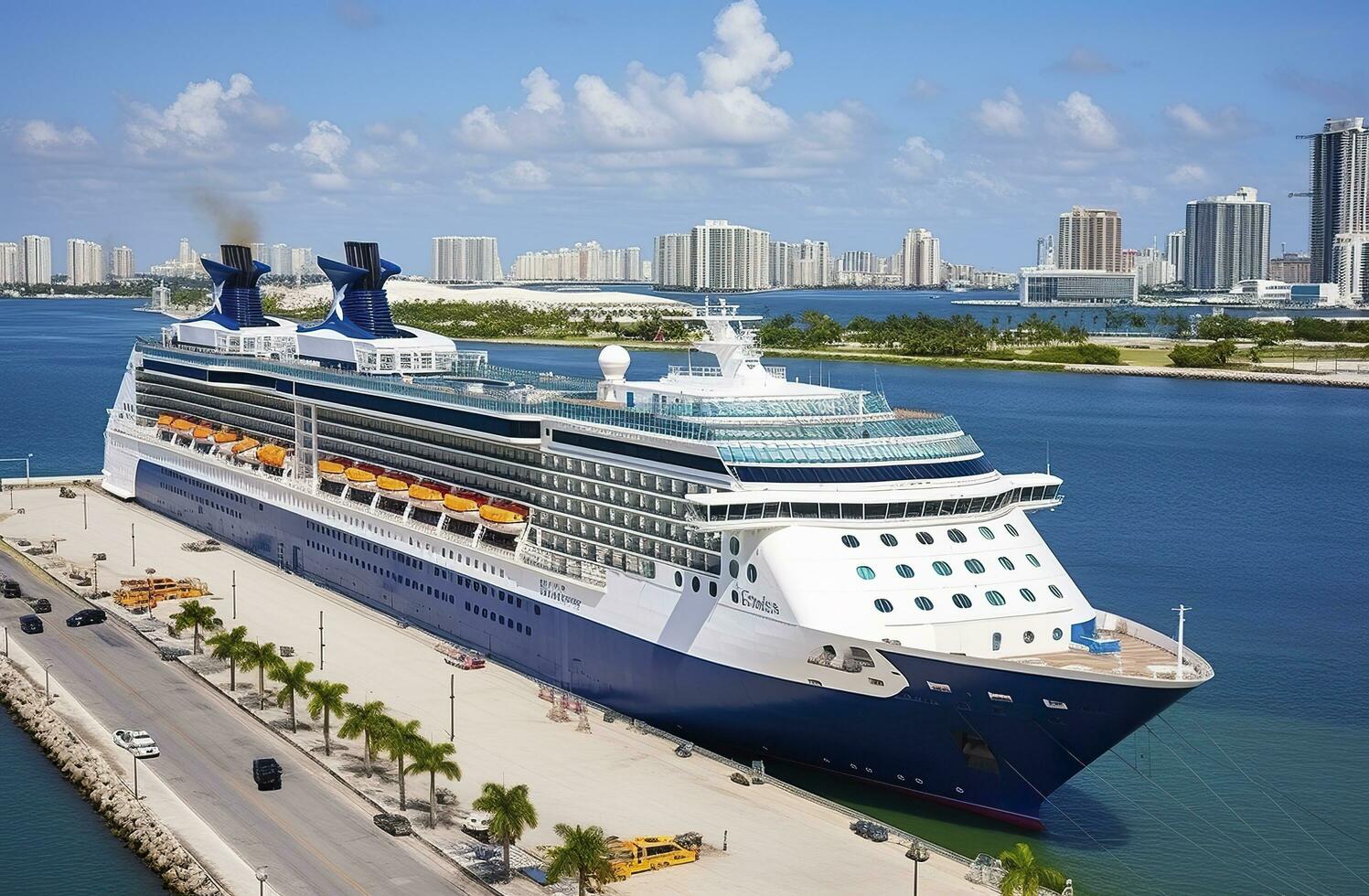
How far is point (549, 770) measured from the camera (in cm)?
2427

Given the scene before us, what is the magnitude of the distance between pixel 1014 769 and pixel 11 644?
21689 millimetres

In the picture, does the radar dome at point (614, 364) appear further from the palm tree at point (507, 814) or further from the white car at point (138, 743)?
the palm tree at point (507, 814)

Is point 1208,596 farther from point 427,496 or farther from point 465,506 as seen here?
point 427,496

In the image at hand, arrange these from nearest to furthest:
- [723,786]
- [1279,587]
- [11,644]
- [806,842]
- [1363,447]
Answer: [806,842], [723,786], [11,644], [1279,587], [1363,447]

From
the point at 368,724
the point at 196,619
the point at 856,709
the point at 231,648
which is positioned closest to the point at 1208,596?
the point at 856,709

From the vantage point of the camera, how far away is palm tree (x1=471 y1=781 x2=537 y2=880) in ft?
65.3

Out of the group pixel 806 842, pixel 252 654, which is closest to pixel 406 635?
pixel 252 654

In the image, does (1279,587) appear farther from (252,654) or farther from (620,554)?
(252,654)

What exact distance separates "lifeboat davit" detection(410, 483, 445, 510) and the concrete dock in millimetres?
2863

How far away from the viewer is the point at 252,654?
27891mm

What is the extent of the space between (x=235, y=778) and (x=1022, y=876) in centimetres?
1258

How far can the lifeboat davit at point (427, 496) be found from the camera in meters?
32.4

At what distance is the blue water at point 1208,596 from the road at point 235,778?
7.36m

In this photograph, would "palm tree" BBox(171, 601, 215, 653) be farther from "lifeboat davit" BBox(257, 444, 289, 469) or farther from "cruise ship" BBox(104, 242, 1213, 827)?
"lifeboat davit" BBox(257, 444, 289, 469)
